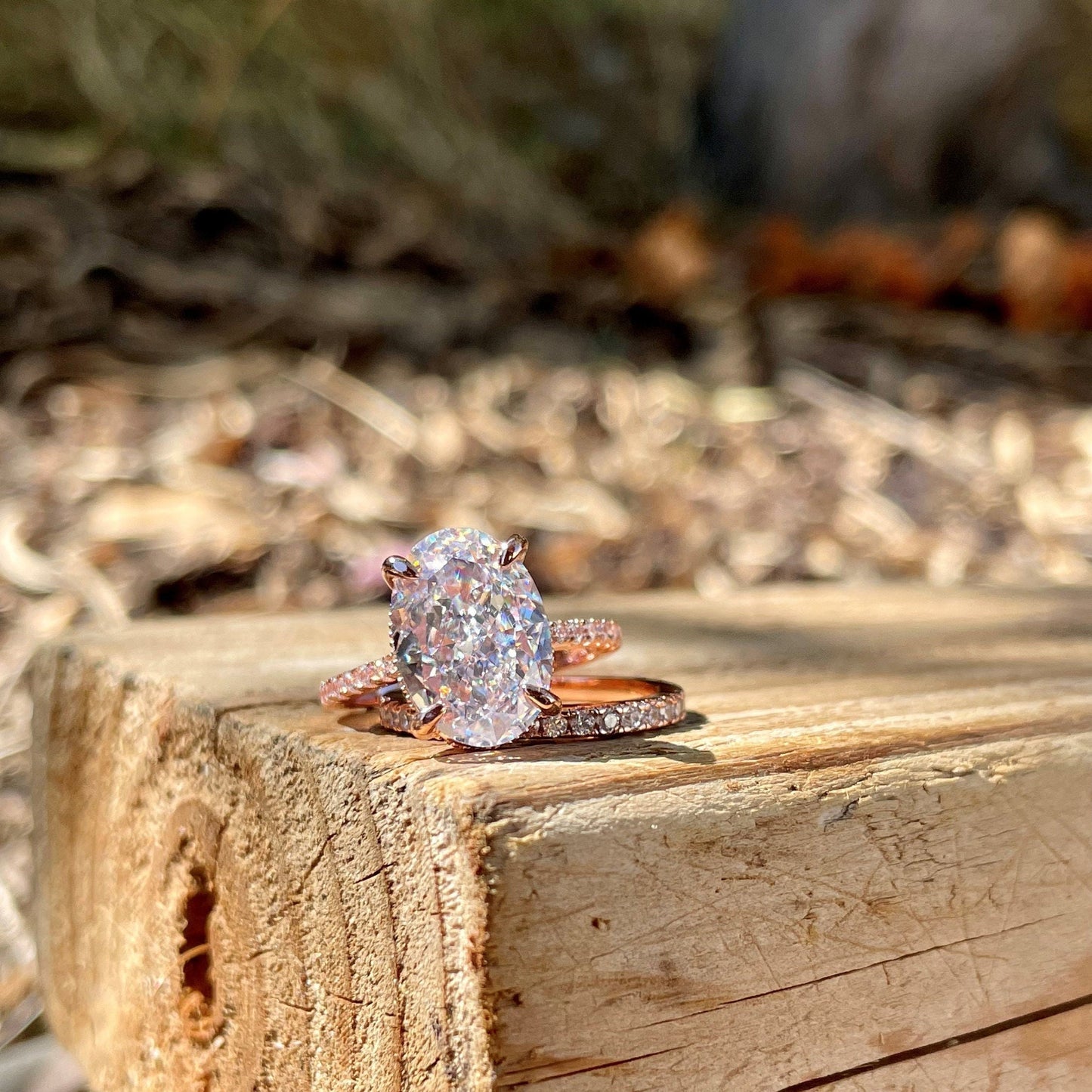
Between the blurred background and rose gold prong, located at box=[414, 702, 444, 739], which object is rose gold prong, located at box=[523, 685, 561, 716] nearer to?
rose gold prong, located at box=[414, 702, 444, 739]

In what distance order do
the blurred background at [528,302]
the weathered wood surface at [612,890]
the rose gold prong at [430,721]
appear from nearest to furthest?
the weathered wood surface at [612,890] < the rose gold prong at [430,721] < the blurred background at [528,302]

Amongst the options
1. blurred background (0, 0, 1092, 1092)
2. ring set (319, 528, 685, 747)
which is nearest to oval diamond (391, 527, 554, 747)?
ring set (319, 528, 685, 747)

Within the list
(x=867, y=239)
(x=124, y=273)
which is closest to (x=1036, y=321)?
(x=867, y=239)

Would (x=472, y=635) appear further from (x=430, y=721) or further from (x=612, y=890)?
(x=612, y=890)

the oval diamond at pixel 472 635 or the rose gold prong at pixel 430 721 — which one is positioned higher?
the oval diamond at pixel 472 635

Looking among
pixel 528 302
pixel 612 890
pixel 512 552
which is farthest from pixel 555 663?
Result: pixel 528 302

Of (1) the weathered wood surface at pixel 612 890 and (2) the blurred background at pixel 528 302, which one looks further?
(2) the blurred background at pixel 528 302

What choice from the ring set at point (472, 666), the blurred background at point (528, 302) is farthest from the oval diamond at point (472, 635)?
the blurred background at point (528, 302)

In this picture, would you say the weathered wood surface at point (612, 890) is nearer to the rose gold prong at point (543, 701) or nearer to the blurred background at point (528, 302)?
the rose gold prong at point (543, 701)
